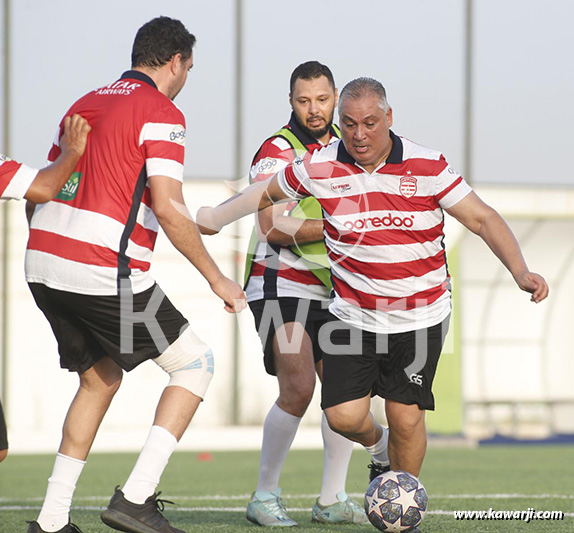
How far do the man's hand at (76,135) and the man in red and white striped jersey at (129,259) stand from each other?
32 mm

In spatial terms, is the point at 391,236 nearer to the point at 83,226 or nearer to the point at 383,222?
the point at 383,222

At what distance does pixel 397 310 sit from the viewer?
471 centimetres

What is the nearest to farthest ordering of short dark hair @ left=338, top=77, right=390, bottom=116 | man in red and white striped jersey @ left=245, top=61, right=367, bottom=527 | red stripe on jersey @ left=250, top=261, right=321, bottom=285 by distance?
short dark hair @ left=338, top=77, right=390, bottom=116 < man in red and white striped jersey @ left=245, top=61, right=367, bottom=527 < red stripe on jersey @ left=250, top=261, right=321, bottom=285

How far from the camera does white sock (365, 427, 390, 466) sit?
16.8ft

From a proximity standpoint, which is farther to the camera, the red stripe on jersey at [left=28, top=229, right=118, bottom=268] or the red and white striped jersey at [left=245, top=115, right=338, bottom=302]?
the red and white striped jersey at [left=245, top=115, right=338, bottom=302]

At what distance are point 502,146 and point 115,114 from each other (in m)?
14.1

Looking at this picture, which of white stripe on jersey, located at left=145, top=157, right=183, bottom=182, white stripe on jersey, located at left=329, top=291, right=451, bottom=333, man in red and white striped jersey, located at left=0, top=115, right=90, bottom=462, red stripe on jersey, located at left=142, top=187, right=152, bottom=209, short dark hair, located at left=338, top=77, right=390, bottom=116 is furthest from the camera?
white stripe on jersey, located at left=329, top=291, right=451, bottom=333

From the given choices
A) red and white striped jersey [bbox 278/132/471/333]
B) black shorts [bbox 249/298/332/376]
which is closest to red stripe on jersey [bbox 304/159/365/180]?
red and white striped jersey [bbox 278/132/471/333]

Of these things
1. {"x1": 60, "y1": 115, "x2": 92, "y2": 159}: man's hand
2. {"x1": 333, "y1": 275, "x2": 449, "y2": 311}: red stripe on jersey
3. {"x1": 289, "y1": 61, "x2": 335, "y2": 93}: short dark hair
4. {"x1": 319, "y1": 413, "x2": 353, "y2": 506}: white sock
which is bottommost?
{"x1": 319, "y1": 413, "x2": 353, "y2": 506}: white sock

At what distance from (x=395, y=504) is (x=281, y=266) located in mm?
1620

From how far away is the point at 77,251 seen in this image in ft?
13.3

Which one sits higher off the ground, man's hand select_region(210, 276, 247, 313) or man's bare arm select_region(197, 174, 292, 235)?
man's bare arm select_region(197, 174, 292, 235)

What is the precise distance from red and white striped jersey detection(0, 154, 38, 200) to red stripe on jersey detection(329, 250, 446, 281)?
1537mm

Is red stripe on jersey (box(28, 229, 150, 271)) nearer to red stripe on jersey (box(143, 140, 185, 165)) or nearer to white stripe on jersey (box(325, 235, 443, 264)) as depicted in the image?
red stripe on jersey (box(143, 140, 185, 165))
